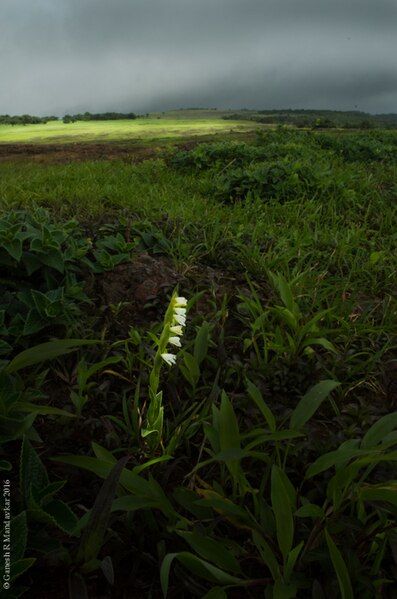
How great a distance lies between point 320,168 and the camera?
7043 millimetres

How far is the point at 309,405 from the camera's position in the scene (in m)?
1.85

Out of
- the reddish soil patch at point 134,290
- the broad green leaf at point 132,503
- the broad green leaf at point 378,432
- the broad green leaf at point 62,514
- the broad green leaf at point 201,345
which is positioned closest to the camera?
the broad green leaf at point 62,514

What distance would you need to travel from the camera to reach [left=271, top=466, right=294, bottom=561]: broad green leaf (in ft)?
4.75

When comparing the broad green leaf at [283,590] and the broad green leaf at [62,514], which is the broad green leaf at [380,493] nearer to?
the broad green leaf at [283,590]

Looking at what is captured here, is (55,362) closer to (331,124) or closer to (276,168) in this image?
(276,168)

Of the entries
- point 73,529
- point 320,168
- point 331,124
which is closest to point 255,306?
point 73,529

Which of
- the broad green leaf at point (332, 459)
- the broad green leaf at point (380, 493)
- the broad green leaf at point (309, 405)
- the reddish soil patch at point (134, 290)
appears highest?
the reddish soil patch at point (134, 290)

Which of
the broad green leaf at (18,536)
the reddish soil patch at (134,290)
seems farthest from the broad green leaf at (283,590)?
the reddish soil patch at (134,290)

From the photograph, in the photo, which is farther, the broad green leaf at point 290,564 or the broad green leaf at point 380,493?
the broad green leaf at point 380,493

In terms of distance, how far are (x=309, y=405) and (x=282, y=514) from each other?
535 millimetres

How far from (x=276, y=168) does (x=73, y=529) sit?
6160 millimetres

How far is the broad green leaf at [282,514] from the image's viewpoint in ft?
4.75

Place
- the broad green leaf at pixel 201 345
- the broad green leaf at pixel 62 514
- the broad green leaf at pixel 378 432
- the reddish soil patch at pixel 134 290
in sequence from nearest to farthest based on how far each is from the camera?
the broad green leaf at pixel 62 514 < the broad green leaf at pixel 378 432 < the broad green leaf at pixel 201 345 < the reddish soil patch at pixel 134 290

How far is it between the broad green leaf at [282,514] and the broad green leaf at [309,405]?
333 mm
